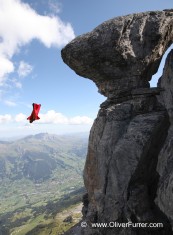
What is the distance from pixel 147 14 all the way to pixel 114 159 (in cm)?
1950

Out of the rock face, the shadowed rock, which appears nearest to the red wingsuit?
the rock face

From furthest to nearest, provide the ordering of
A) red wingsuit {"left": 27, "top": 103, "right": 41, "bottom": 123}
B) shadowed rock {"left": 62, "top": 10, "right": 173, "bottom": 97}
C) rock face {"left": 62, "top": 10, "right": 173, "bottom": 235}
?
shadowed rock {"left": 62, "top": 10, "right": 173, "bottom": 97} → red wingsuit {"left": 27, "top": 103, "right": 41, "bottom": 123} → rock face {"left": 62, "top": 10, "right": 173, "bottom": 235}

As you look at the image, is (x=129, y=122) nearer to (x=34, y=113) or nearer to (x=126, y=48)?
(x=126, y=48)

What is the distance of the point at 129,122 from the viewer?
30469mm

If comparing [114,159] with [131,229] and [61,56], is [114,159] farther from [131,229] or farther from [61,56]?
[61,56]

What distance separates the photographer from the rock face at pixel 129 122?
26031 mm

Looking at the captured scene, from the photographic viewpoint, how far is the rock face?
85.4 ft

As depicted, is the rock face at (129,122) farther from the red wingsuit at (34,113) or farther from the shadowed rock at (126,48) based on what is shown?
the red wingsuit at (34,113)

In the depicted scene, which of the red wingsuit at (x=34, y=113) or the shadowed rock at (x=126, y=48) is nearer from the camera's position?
the red wingsuit at (x=34, y=113)

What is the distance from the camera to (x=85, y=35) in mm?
33375

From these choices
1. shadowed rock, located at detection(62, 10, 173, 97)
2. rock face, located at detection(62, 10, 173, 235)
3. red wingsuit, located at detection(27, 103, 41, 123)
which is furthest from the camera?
shadowed rock, located at detection(62, 10, 173, 97)

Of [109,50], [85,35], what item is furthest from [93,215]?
[85,35]

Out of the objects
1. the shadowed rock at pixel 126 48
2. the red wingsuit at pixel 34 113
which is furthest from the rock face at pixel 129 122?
the red wingsuit at pixel 34 113

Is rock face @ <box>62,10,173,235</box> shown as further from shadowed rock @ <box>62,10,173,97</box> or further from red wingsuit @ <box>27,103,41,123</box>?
red wingsuit @ <box>27,103,41,123</box>
